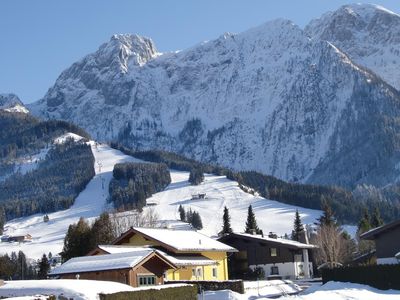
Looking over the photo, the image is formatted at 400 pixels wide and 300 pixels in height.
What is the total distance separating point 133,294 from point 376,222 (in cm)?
9206

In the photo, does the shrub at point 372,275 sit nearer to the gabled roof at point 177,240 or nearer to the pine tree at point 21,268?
the gabled roof at point 177,240

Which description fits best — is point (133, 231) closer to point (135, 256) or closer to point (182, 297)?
point (135, 256)

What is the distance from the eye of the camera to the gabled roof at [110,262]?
4528cm

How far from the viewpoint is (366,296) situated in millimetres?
39875

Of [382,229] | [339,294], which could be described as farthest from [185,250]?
[339,294]

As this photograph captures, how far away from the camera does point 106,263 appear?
46438 millimetres

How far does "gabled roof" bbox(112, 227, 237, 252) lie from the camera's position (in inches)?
2322

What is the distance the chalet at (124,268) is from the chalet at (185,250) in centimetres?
480

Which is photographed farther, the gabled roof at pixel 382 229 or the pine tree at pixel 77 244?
the pine tree at pixel 77 244

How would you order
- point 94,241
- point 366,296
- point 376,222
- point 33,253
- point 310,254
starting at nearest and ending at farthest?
point 366,296
point 94,241
point 310,254
point 376,222
point 33,253

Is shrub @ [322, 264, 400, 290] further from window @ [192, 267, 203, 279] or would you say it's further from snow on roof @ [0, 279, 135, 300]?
snow on roof @ [0, 279, 135, 300]

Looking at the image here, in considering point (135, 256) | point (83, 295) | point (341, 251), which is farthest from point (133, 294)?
point (341, 251)

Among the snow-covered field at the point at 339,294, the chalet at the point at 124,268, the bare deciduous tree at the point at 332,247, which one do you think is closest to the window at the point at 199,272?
the chalet at the point at 124,268

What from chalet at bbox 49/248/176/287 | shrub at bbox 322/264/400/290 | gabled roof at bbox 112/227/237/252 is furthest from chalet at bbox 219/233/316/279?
chalet at bbox 49/248/176/287
